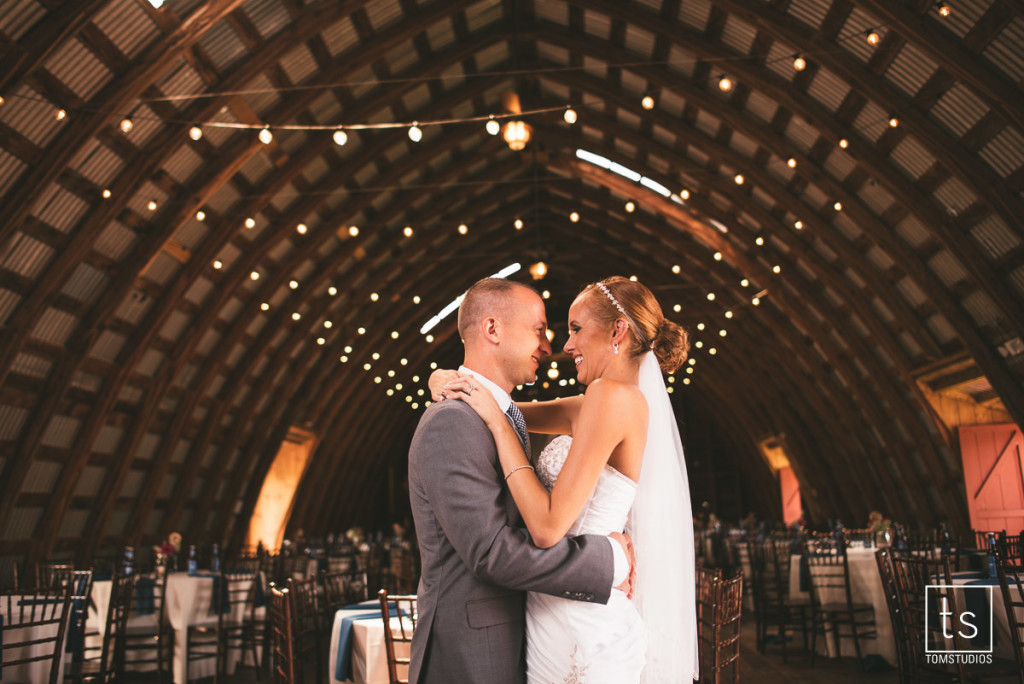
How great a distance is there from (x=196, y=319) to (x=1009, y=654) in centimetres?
1334

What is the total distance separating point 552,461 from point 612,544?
33 cm

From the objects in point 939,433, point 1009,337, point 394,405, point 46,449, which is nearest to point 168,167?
point 46,449

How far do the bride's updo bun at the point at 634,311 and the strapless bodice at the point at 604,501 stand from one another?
43 centimetres

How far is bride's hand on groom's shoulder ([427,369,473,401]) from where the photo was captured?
2.16 meters

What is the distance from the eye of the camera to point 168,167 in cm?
1196

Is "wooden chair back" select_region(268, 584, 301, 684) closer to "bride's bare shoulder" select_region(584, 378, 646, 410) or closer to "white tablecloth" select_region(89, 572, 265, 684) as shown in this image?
"bride's bare shoulder" select_region(584, 378, 646, 410)

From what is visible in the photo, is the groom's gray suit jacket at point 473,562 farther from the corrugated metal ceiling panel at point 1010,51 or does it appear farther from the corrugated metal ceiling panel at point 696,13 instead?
the corrugated metal ceiling panel at point 696,13

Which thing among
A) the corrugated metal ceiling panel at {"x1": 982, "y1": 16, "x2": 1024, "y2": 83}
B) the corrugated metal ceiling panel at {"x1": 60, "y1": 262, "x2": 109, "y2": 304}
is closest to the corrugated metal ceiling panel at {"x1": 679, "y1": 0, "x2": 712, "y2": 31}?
the corrugated metal ceiling panel at {"x1": 982, "y1": 16, "x2": 1024, "y2": 83}

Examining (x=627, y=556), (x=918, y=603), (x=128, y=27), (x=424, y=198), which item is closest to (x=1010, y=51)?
(x=918, y=603)

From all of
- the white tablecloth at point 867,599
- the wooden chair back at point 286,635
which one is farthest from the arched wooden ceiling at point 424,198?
the wooden chair back at point 286,635

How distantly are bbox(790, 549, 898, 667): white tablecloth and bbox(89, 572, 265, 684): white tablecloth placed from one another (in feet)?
20.1

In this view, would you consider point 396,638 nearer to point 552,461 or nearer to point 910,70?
point 552,461

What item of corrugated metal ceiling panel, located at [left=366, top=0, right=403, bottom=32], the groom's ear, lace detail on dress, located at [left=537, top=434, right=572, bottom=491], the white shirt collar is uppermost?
corrugated metal ceiling panel, located at [left=366, top=0, right=403, bottom=32]

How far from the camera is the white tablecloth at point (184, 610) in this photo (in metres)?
8.02
